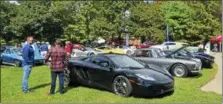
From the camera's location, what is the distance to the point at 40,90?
10039 mm

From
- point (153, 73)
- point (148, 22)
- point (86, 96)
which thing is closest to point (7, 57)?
point (86, 96)

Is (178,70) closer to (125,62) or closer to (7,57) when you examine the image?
(125,62)

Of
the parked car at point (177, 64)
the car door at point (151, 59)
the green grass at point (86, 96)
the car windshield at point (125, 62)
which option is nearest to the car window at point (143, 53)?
the car door at point (151, 59)

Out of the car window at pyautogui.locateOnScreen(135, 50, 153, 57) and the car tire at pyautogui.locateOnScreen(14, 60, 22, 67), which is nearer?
the car window at pyautogui.locateOnScreen(135, 50, 153, 57)

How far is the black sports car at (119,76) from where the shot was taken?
28.9ft

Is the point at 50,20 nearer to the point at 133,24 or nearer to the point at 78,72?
the point at 133,24

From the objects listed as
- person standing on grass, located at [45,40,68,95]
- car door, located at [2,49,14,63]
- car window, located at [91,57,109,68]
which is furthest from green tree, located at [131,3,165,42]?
Answer: person standing on grass, located at [45,40,68,95]

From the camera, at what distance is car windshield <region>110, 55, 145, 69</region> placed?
31.8 feet

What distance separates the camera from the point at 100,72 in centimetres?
973

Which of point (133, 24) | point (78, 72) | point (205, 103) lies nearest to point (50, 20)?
point (133, 24)

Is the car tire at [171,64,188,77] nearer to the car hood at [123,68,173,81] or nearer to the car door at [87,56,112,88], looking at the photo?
the car hood at [123,68,173,81]

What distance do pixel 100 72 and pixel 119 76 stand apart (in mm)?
756

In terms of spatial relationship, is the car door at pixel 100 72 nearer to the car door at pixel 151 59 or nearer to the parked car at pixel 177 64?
the car door at pixel 151 59

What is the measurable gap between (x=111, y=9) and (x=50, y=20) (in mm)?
11486
